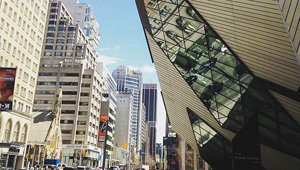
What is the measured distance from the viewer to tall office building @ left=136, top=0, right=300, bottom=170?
16.1 m

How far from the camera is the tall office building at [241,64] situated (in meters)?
16.1

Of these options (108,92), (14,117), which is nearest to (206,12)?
(14,117)

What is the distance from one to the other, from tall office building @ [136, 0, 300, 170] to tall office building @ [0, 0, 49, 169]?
118 ft

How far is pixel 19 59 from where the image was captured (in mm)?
61750

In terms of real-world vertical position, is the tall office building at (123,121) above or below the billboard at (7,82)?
above

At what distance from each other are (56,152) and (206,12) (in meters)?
75.7

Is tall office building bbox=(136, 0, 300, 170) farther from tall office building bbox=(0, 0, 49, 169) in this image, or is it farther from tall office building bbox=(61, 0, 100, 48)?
tall office building bbox=(61, 0, 100, 48)

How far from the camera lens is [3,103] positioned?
34781mm

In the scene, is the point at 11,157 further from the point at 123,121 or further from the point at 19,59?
the point at 123,121

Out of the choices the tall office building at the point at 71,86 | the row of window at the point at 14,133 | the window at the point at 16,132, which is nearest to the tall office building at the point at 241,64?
the row of window at the point at 14,133

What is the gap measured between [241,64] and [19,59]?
175ft

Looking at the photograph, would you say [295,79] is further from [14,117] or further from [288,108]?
[14,117]

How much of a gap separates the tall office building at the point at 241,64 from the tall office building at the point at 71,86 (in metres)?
73.1

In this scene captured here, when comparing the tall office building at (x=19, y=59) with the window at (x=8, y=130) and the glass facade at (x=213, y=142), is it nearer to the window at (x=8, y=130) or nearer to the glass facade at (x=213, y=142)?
the window at (x=8, y=130)
